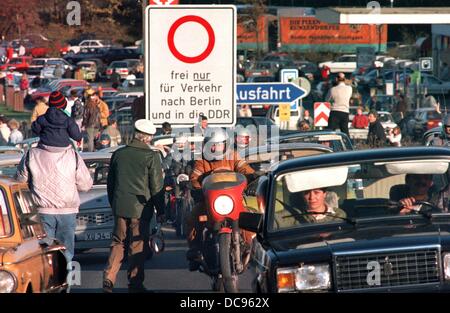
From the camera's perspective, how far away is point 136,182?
42.0ft

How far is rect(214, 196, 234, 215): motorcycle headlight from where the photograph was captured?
40.6ft

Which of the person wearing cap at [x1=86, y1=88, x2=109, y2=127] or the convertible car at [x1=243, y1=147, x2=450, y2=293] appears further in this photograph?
the person wearing cap at [x1=86, y1=88, x2=109, y2=127]

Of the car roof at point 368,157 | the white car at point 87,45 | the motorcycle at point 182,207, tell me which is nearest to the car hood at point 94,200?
the motorcycle at point 182,207

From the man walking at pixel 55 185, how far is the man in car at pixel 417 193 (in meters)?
3.60

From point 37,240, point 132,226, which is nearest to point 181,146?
point 132,226

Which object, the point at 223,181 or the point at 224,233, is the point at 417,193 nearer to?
the point at 224,233

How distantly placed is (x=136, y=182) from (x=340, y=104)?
52.4 ft

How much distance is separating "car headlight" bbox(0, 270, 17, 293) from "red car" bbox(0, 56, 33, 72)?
69083mm

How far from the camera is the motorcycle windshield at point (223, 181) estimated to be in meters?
12.5

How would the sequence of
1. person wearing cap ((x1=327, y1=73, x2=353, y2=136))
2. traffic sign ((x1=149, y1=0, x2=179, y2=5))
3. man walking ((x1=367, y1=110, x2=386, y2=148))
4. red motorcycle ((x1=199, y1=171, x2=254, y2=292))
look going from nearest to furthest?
red motorcycle ((x1=199, y1=171, x2=254, y2=292))
traffic sign ((x1=149, y1=0, x2=179, y2=5))
person wearing cap ((x1=327, y1=73, x2=353, y2=136))
man walking ((x1=367, y1=110, x2=386, y2=148))

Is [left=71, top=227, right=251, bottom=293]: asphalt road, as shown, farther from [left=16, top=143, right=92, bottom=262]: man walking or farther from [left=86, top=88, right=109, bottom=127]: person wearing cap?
[left=86, top=88, right=109, bottom=127]: person wearing cap

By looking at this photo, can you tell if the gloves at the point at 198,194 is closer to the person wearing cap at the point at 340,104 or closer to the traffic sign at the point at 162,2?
the traffic sign at the point at 162,2

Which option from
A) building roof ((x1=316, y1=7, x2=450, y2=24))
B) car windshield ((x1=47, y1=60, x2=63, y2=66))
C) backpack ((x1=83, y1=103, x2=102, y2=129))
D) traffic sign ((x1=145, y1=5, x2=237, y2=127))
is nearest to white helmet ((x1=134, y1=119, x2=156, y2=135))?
traffic sign ((x1=145, y1=5, x2=237, y2=127))
